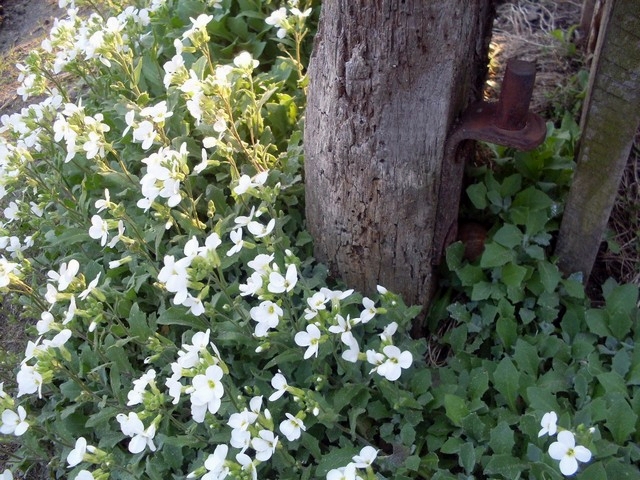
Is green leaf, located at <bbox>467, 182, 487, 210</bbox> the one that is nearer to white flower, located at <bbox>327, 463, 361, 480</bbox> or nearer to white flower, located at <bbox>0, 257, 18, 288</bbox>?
white flower, located at <bbox>327, 463, 361, 480</bbox>

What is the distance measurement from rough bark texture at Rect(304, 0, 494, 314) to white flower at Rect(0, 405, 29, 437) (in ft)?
4.37

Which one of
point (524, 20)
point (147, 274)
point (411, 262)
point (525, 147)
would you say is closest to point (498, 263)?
point (411, 262)

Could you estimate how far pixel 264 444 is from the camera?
2.02 m

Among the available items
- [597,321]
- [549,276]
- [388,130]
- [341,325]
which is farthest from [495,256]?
[341,325]

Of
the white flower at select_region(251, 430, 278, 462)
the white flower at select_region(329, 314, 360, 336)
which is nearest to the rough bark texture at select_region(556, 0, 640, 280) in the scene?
the white flower at select_region(329, 314, 360, 336)

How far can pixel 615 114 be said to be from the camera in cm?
233

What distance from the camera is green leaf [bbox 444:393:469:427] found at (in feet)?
7.42

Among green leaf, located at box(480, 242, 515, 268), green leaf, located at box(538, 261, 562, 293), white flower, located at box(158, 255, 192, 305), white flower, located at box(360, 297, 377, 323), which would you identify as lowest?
green leaf, located at box(538, 261, 562, 293)

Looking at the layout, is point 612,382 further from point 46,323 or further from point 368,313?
point 46,323

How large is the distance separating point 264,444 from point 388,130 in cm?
118

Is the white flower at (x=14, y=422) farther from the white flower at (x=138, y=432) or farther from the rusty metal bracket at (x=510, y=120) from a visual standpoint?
the rusty metal bracket at (x=510, y=120)

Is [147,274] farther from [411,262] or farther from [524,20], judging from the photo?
[524,20]

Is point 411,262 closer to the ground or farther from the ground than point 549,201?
closer to the ground

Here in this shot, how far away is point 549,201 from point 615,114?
45cm
